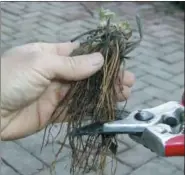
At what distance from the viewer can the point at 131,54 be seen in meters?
4.03

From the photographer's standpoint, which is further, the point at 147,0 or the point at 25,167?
the point at 147,0

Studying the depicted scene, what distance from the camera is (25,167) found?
8.38 ft

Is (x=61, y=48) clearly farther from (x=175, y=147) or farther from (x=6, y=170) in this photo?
(x=6, y=170)

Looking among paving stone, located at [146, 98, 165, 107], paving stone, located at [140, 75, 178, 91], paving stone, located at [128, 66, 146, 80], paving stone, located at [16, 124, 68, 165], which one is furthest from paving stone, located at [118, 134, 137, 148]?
paving stone, located at [128, 66, 146, 80]

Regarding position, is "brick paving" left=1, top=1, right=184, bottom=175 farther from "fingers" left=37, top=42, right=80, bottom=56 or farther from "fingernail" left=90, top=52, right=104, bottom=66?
"fingernail" left=90, top=52, right=104, bottom=66

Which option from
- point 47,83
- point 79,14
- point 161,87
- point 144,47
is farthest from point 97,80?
point 79,14

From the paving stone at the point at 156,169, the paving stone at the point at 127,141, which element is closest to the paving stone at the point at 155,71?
the paving stone at the point at 127,141

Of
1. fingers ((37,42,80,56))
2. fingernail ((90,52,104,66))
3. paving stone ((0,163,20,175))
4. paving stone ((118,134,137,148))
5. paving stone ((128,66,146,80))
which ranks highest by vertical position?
fingernail ((90,52,104,66))

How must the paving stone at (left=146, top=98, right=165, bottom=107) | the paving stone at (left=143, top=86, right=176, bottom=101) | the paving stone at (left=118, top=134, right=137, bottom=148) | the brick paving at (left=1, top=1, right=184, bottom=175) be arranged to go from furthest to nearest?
the paving stone at (left=143, top=86, right=176, bottom=101)
the paving stone at (left=146, top=98, right=165, bottom=107)
the paving stone at (left=118, top=134, right=137, bottom=148)
the brick paving at (left=1, top=1, right=184, bottom=175)

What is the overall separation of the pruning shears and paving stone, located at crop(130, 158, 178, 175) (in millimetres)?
1135

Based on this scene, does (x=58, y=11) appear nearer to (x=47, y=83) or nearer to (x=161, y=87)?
(x=161, y=87)

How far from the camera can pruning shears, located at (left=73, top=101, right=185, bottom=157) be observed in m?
1.23

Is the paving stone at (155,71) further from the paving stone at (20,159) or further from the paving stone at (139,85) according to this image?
the paving stone at (20,159)

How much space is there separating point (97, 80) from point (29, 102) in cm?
27
